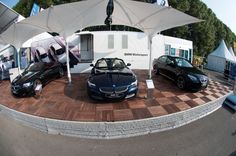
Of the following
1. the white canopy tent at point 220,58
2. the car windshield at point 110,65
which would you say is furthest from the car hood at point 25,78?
the white canopy tent at point 220,58

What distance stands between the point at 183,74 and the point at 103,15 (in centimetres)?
483

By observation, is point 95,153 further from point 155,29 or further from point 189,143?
point 155,29

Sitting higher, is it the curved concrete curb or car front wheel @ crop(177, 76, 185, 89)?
car front wheel @ crop(177, 76, 185, 89)

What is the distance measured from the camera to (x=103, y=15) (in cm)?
828

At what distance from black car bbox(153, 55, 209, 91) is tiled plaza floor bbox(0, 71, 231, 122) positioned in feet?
1.18

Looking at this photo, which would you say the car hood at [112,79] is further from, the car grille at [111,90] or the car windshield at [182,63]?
the car windshield at [182,63]

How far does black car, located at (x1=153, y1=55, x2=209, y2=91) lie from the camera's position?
23.4 ft

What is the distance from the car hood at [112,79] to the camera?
18.2 feet

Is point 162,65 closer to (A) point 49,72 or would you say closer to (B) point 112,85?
(B) point 112,85

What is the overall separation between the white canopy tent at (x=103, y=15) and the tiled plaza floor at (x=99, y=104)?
123 inches

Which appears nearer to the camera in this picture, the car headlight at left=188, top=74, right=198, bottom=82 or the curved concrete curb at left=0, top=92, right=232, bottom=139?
the curved concrete curb at left=0, top=92, right=232, bottom=139

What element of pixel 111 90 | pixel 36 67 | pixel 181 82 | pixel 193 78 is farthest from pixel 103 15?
Answer: pixel 193 78

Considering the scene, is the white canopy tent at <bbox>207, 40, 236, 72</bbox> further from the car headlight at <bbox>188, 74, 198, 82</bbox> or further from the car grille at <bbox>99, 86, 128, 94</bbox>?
the car grille at <bbox>99, 86, 128, 94</bbox>

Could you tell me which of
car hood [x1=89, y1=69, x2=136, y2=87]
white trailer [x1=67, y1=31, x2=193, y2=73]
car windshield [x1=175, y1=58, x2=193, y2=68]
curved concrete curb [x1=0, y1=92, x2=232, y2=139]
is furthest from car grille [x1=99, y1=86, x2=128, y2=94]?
white trailer [x1=67, y1=31, x2=193, y2=73]
